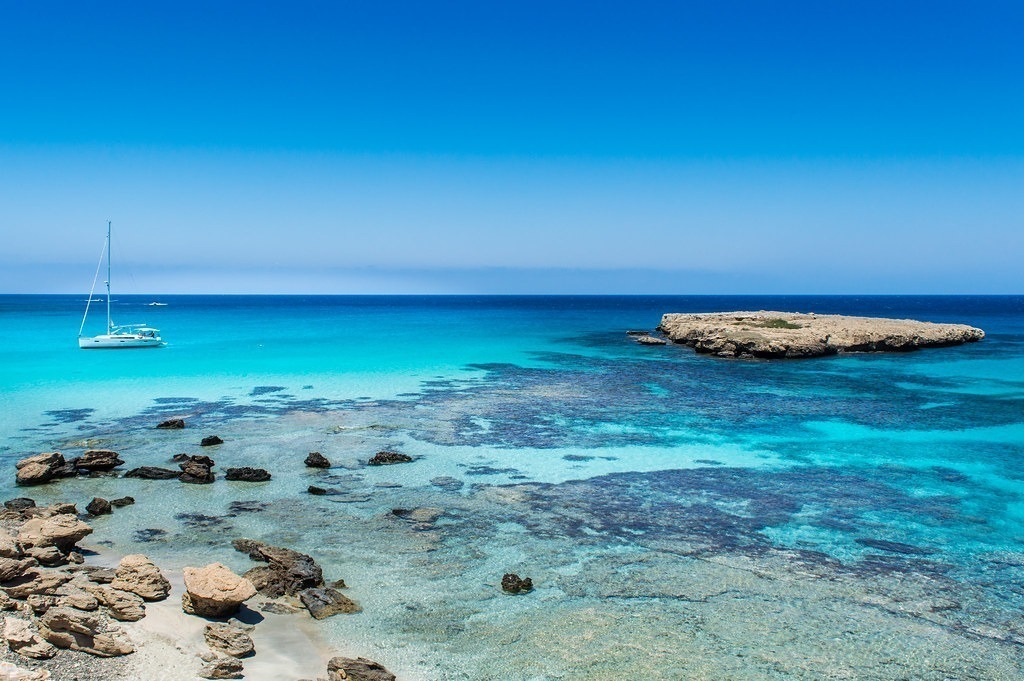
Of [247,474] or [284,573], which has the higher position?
[284,573]

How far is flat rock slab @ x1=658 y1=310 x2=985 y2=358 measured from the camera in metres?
46.6

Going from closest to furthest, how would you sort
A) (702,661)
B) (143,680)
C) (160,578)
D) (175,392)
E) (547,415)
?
(143,680), (702,661), (160,578), (547,415), (175,392)

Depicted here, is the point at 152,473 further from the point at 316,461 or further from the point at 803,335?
the point at 803,335

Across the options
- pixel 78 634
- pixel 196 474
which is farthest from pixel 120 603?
pixel 196 474

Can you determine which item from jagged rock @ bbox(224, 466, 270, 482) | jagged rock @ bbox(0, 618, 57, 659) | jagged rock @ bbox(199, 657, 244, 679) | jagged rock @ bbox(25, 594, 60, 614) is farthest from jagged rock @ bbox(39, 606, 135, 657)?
jagged rock @ bbox(224, 466, 270, 482)

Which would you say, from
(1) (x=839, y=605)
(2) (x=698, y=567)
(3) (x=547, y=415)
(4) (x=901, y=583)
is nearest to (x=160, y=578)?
(2) (x=698, y=567)

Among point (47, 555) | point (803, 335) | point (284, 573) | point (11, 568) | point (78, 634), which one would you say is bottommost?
point (284, 573)

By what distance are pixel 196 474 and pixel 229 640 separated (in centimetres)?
912

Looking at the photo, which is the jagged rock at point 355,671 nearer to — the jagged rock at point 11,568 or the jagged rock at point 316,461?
the jagged rock at point 11,568

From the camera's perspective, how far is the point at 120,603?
941 cm

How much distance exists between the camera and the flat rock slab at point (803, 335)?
46.6 m

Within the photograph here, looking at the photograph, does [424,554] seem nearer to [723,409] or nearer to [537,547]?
[537,547]

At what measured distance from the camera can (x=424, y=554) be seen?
12742mm

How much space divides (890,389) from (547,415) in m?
18.3
